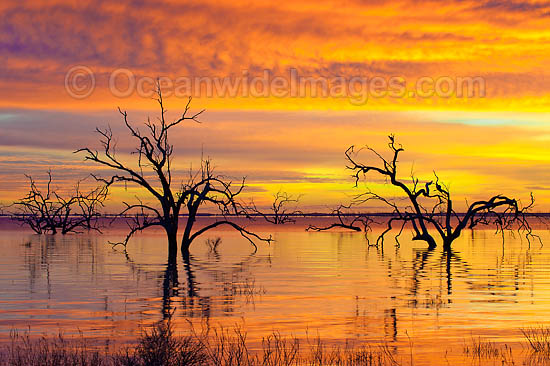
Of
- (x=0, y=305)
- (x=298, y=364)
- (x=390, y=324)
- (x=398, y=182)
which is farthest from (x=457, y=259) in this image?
(x=298, y=364)

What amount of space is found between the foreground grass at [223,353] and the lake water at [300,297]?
0.41m

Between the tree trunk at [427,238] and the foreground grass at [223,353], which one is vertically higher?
the tree trunk at [427,238]

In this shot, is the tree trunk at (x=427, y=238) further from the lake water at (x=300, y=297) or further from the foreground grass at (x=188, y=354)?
the foreground grass at (x=188, y=354)

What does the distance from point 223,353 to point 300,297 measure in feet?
28.5

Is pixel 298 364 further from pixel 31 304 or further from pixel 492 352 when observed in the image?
pixel 31 304

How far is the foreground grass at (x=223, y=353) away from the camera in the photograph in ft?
38.6

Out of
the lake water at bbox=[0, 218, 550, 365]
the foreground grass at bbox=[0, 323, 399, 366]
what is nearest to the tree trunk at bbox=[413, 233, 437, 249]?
the lake water at bbox=[0, 218, 550, 365]

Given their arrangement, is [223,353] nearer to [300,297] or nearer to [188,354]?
[188,354]

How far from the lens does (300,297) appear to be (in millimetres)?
22281

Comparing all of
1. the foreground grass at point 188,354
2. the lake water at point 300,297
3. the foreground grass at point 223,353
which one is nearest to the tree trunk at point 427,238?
the lake water at point 300,297

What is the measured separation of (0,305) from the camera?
67.2 ft

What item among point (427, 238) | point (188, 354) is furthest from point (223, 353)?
point (427, 238)

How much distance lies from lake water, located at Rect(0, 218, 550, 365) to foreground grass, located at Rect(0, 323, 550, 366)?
0.41 m

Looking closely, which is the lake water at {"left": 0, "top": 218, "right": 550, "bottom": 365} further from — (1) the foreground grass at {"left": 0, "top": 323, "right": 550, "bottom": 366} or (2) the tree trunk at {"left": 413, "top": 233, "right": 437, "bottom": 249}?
(2) the tree trunk at {"left": 413, "top": 233, "right": 437, "bottom": 249}
